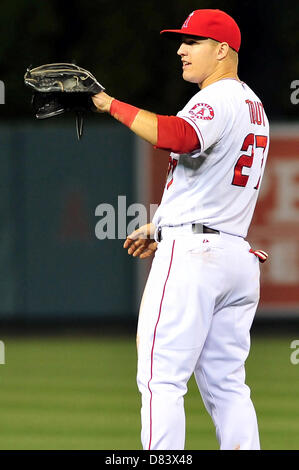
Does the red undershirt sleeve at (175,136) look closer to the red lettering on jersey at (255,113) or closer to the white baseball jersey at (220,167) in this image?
the white baseball jersey at (220,167)

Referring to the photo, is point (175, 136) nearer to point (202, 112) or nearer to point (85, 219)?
point (202, 112)

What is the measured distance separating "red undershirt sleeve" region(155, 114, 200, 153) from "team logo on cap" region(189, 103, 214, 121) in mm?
73

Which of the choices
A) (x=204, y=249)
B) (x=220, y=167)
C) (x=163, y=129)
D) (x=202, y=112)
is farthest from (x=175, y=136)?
(x=204, y=249)

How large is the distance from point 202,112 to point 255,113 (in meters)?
0.34

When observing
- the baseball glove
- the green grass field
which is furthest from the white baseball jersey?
the green grass field

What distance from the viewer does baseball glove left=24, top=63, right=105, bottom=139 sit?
5.30 meters

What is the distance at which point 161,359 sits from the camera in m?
5.20

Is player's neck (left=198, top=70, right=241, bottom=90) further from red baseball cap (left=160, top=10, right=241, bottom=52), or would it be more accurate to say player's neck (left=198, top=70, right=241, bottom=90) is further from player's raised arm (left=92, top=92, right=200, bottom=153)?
player's raised arm (left=92, top=92, right=200, bottom=153)

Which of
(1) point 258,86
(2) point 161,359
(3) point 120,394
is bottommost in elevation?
(3) point 120,394

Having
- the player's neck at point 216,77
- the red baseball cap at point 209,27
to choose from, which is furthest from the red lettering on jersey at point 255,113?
A: the red baseball cap at point 209,27

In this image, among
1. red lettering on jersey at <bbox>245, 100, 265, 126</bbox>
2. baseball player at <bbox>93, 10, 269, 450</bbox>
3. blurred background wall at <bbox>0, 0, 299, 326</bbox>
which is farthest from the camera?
blurred background wall at <bbox>0, 0, 299, 326</bbox>
